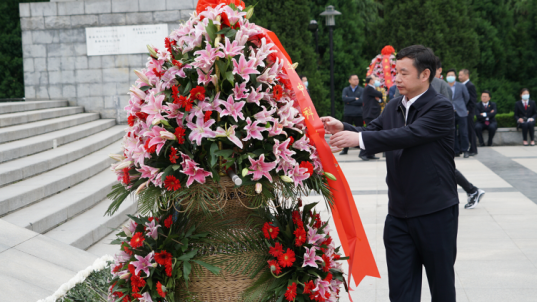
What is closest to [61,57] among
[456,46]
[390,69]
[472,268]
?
[390,69]

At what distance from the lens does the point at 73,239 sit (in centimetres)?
477

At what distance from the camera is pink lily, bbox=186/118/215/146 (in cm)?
212

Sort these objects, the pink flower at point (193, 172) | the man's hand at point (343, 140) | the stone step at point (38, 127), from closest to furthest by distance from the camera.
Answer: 1. the pink flower at point (193, 172)
2. the man's hand at point (343, 140)
3. the stone step at point (38, 127)

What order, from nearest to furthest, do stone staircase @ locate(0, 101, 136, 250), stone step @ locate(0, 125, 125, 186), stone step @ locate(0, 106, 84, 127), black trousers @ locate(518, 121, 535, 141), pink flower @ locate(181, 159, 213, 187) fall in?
pink flower @ locate(181, 159, 213, 187)
stone staircase @ locate(0, 101, 136, 250)
stone step @ locate(0, 125, 125, 186)
stone step @ locate(0, 106, 84, 127)
black trousers @ locate(518, 121, 535, 141)

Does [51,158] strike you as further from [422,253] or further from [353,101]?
[353,101]

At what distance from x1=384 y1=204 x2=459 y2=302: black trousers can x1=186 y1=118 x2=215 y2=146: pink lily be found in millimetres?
1267

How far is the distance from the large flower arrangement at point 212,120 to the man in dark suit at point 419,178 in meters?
0.51

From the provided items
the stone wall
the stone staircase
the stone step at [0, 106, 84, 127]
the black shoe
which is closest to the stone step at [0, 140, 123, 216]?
the stone staircase

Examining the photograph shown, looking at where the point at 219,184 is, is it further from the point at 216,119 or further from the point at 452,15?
the point at 452,15

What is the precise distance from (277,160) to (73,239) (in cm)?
331

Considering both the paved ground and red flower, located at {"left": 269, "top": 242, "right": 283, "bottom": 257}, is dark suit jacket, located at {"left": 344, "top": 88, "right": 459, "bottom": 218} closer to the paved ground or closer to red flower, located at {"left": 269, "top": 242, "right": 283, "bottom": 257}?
red flower, located at {"left": 269, "top": 242, "right": 283, "bottom": 257}

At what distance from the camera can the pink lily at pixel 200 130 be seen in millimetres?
2117

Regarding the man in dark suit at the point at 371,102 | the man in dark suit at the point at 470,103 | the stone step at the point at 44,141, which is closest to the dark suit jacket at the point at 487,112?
the man in dark suit at the point at 470,103

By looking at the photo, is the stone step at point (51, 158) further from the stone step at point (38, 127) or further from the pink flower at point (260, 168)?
the pink flower at point (260, 168)
